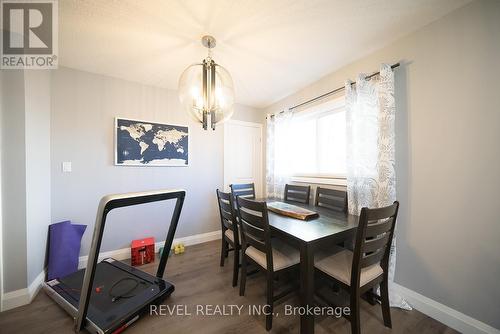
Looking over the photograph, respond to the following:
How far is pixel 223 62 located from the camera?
2.06 meters

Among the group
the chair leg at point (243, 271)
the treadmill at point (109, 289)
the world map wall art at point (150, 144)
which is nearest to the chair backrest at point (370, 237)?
the chair leg at point (243, 271)

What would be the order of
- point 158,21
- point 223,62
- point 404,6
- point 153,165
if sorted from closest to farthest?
point 404,6
point 158,21
point 223,62
point 153,165

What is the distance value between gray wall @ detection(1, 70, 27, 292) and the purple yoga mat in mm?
297

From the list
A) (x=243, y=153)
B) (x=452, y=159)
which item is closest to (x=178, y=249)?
(x=243, y=153)

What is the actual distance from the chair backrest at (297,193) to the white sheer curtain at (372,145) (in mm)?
595

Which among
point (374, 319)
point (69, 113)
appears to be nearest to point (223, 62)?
point (69, 113)

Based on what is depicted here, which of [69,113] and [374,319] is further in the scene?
[69,113]

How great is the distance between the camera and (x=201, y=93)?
4.75 ft

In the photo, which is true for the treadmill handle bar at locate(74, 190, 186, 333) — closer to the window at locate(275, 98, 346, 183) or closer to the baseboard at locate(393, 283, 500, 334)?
the window at locate(275, 98, 346, 183)

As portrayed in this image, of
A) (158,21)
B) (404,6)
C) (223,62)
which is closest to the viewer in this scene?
(404,6)

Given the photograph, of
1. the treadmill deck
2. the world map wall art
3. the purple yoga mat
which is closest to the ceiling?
the world map wall art

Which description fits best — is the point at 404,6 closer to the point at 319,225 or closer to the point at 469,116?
the point at 469,116

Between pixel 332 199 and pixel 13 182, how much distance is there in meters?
3.05

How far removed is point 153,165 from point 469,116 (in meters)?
3.27
